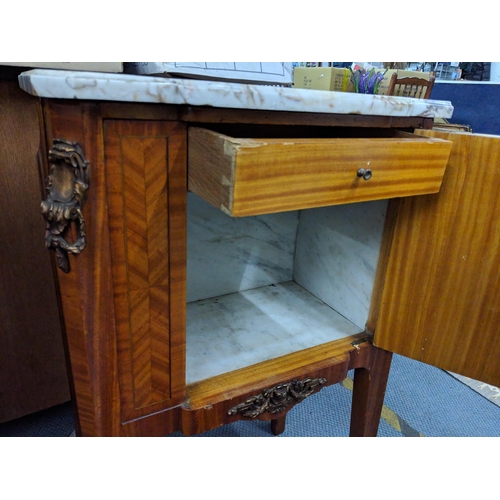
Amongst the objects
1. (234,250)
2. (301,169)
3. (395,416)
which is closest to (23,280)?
(234,250)

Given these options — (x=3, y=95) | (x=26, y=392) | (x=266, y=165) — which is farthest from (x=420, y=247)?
(x=26, y=392)

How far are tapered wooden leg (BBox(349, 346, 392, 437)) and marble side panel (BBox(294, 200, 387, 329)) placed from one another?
0.20 feet

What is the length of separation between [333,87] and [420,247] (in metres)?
0.58

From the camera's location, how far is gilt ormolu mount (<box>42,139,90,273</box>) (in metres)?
0.40

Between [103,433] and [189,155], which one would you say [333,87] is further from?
[103,433]

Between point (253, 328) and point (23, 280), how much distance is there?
460 millimetres

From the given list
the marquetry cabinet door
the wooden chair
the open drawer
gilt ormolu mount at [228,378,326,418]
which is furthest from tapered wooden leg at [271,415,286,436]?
the wooden chair

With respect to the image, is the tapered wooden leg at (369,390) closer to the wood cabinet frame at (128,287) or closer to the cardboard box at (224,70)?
the wood cabinet frame at (128,287)

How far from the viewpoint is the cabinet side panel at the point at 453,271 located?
0.55 m

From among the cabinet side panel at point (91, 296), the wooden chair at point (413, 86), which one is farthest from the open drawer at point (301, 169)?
the wooden chair at point (413, 86)

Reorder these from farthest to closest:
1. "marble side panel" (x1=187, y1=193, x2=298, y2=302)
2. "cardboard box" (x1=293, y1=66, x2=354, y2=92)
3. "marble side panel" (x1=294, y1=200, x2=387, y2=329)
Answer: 1. "cardboard box" (x1=293, y1=66, x2=354, y2=92)
2. "marble side panel" (x1=187, y1=193, x2=298, y2=302)
3. "marble side panel" (x1=294, y1=200, x2=387, y2=329)

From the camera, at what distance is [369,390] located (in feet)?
2.45

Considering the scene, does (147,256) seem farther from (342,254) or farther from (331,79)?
(331,79)

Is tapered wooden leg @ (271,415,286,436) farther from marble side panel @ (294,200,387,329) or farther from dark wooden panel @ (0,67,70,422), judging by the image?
dark wooden panel @ (0,67,70,422)
